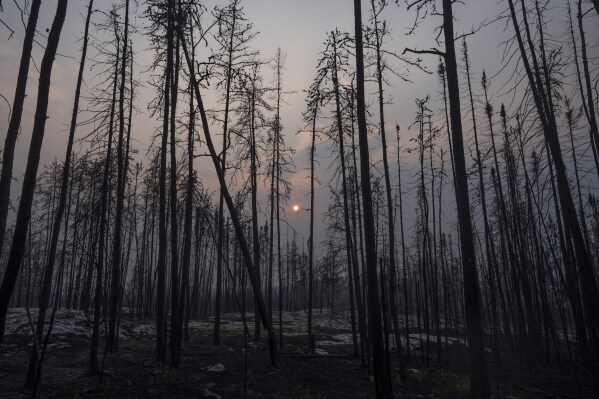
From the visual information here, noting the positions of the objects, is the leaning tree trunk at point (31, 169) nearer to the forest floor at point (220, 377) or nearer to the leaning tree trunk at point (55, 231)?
the forest floor at point (220, 377)

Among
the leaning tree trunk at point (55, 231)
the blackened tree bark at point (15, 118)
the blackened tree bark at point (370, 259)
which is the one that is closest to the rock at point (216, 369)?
the leaning tree trunk at point (55, 231)

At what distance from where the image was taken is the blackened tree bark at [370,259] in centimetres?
659

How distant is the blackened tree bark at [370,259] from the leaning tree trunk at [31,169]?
555cm

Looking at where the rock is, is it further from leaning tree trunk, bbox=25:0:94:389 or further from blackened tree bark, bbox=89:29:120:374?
leaning tree trunk, bbox=25:0:94:389

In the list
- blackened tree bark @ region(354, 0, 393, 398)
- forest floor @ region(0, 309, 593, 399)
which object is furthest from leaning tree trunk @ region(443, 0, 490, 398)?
blackened tree bark @ region(354, 0, 393, 398)

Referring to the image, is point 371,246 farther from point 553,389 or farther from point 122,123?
point 553,389

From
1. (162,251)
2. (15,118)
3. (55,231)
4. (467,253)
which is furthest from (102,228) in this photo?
(467,253)

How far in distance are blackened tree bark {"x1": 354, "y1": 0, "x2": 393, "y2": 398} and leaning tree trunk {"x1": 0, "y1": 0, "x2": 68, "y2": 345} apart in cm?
555

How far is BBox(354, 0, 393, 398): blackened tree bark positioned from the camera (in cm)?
659

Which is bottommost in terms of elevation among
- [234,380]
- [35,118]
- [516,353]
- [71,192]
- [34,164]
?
[516,353]

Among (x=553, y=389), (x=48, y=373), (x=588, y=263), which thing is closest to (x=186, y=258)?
(x=48, y=373)

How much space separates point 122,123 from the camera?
12.2 metres

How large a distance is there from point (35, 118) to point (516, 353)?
29.1 metres

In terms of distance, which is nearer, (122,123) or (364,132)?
(364,132)
